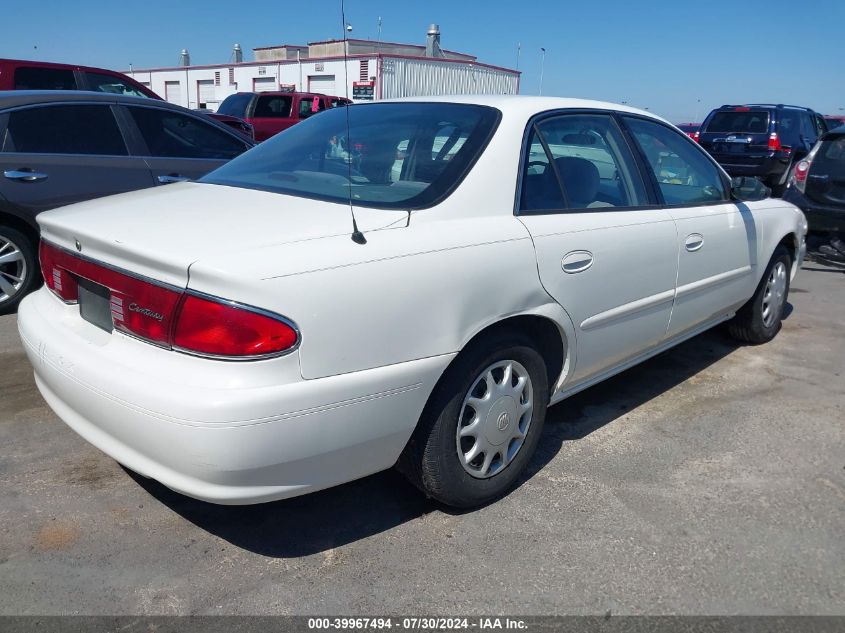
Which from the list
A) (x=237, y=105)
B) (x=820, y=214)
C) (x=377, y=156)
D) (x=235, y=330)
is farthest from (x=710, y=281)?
(x=237, y=105)

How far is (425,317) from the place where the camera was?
2.35 m

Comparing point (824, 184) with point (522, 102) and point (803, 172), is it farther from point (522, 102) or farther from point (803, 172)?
point (522, 102)

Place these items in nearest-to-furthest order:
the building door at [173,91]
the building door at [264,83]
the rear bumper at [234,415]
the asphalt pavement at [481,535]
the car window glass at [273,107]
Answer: the rear bumper at [234,415]
the asphalt pavement at [481,535]
the car window glass at [273,107]
the building door at [264,83]
the building door at [173,91]

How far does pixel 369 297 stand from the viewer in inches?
→ 86.7

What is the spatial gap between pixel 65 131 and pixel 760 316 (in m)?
5.00

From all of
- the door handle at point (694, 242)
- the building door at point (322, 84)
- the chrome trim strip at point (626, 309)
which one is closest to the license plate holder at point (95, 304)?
the chrome trim strip at point (626, 309)

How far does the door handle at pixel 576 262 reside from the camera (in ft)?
9.46

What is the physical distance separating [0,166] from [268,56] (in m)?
36.0

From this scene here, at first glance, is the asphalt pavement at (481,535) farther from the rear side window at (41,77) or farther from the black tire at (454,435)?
the rear side window at (41,77)

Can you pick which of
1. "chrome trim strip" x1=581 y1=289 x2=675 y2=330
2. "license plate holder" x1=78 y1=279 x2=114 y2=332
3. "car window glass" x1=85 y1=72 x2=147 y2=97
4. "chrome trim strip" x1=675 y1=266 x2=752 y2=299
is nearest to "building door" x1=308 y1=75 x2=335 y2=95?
"car window glass" x1=85 y1=72 x2=147 y2=97

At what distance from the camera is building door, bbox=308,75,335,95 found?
27916mm

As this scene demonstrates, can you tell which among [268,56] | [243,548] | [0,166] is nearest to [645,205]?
[243,548]

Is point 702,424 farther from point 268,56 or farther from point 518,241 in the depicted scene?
point 268,56

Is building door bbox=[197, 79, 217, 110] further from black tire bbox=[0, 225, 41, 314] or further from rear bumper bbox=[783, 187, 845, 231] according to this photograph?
black tire bbox=[0, 225, 41, 314]
